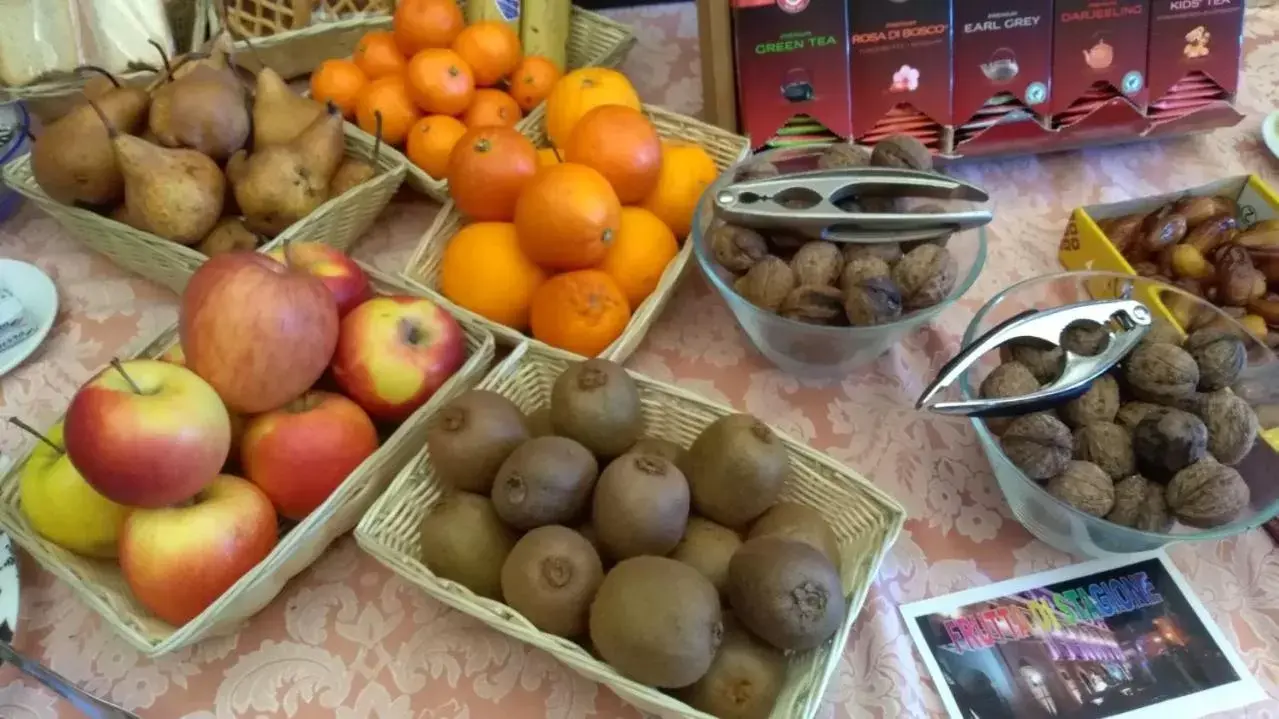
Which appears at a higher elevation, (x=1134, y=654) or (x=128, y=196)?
(x=128, y=196)

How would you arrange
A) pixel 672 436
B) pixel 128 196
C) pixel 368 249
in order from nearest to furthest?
pixel 672 436 < pixel 128 196 < pixel 368 249

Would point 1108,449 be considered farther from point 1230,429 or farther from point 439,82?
point 439,82

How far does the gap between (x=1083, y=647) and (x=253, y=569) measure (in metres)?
0.54

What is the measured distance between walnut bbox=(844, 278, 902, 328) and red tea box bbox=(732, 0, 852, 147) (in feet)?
0.92

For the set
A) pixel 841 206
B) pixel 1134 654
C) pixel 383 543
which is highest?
pixel 841 206

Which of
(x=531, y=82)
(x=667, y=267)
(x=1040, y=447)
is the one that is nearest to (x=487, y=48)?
(x=531, y=82)

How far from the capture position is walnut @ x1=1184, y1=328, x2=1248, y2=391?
63 centimetres

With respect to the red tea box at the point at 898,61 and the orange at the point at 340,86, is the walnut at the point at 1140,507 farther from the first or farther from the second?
the orange at the point at 340,86

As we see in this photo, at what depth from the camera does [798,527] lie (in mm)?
590

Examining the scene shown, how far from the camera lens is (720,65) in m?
0.88

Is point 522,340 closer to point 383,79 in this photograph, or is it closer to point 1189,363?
point 383,79

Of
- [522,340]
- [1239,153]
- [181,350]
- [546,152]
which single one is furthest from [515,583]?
[1239,153]

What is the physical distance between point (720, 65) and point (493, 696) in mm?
593

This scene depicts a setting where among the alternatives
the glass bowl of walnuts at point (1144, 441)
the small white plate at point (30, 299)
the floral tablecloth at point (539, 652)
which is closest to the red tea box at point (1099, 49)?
the floral tablecloth at point (539, 652)
